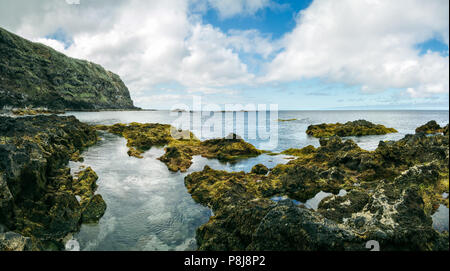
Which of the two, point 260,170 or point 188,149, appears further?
point 188,149

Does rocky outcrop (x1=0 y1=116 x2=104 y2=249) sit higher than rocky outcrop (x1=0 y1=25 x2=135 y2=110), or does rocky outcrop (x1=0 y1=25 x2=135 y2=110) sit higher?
rocky outcrop (x1=0 y1=25 x2=135 y2=110)

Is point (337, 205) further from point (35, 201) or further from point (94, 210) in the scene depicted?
point (35, 201)

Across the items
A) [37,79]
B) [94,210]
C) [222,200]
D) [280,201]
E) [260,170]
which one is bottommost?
[94,210]

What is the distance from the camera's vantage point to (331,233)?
19.0ft

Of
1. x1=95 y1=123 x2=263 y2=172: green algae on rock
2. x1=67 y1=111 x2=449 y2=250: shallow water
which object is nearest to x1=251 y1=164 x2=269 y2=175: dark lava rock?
x1=67 y1=111 x2=449 y2=250: shallow water

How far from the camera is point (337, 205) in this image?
11.0 metres

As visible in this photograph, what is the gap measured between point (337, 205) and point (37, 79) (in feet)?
680

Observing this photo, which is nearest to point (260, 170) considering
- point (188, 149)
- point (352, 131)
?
point (188, 149)

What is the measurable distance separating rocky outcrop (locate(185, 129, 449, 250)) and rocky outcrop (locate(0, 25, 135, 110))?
539 ft

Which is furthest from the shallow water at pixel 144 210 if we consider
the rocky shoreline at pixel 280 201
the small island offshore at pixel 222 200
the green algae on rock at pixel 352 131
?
the green algae on rock at pixel 352 131

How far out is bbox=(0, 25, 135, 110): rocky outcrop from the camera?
13275 cm

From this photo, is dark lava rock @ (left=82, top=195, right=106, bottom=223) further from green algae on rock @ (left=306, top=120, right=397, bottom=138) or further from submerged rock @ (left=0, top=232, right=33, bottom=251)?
green algae on rock @ (left=306, top=120, right=397, bottom=138)
